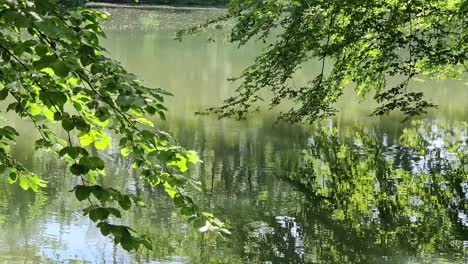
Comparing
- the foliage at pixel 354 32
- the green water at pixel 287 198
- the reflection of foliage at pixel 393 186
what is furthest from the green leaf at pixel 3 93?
the foliage at pixel 354 32

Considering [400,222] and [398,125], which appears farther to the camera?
[398,125]

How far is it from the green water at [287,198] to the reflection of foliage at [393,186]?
2 cm

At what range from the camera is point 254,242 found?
5.97 meters

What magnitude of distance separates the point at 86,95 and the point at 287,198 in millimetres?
5710

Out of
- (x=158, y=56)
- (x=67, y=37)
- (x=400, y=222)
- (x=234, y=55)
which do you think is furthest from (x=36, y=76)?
(x=234, y=55)

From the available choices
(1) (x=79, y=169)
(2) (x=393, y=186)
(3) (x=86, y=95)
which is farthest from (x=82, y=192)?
(2) (x=393, y=186)

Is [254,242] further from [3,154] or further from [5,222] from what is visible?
[3,154]

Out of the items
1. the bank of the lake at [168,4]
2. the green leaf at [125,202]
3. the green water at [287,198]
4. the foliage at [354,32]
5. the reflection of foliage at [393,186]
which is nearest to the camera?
the green leaf at [125,202]

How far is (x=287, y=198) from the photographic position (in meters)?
7.54

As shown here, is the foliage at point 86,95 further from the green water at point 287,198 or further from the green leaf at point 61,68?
the green water at point 287,198

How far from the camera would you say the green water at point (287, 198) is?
5.73 meters

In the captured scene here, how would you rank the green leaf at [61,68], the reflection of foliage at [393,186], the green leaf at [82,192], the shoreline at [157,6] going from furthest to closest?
the shoreline at [157,6], the reflection of foliage at [393,186], the green leaf at [82,192], the green leaf at [61,68]

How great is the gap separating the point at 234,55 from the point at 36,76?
2125cm

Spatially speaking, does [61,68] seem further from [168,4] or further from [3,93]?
[168,4]
